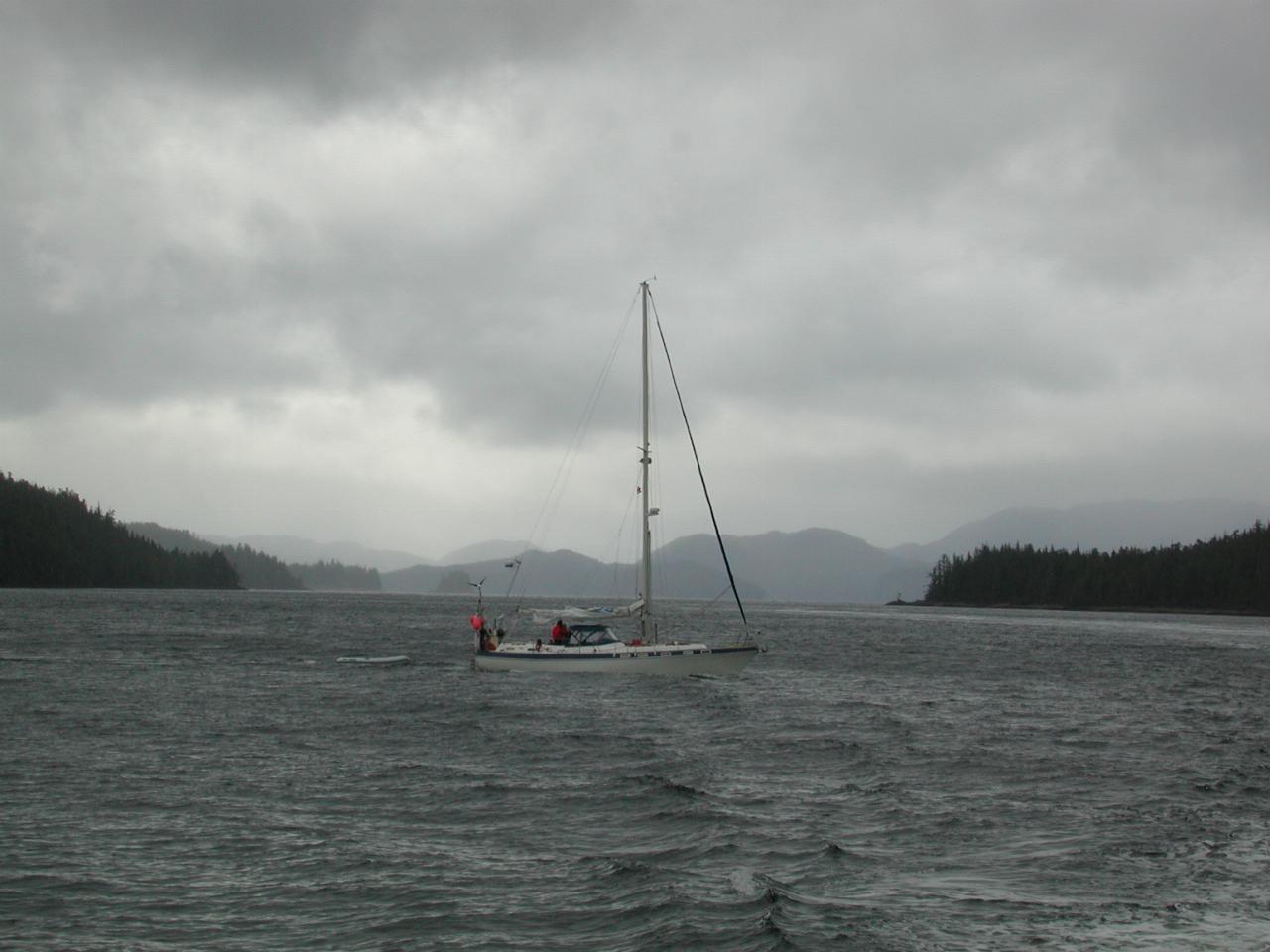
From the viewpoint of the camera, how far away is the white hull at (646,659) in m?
62.8

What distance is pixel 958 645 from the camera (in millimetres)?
112438

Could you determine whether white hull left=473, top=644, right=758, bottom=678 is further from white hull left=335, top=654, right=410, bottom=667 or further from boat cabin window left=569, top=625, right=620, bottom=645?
white hull left=335, top=654, right=410, bottom=667

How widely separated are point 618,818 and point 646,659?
3573 cm

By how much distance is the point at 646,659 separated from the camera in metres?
63.1

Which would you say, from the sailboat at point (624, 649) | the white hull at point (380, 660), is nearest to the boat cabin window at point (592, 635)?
the sailboat at point (624, 649)

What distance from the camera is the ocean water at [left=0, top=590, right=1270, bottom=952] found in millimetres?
19094

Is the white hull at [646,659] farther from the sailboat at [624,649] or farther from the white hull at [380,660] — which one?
the white hull at [380,660]

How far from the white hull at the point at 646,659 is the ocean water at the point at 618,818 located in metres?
2.96

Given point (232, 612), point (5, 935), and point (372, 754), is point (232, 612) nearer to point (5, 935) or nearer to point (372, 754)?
point (372, 754)

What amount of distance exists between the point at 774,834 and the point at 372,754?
16.0m

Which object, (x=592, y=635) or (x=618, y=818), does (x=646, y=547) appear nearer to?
(x=592, y=635)

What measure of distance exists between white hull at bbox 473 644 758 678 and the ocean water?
2963mm

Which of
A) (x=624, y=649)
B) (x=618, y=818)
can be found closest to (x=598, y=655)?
(x=624, y=649)

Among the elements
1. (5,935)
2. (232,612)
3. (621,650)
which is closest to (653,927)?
(5,935)
